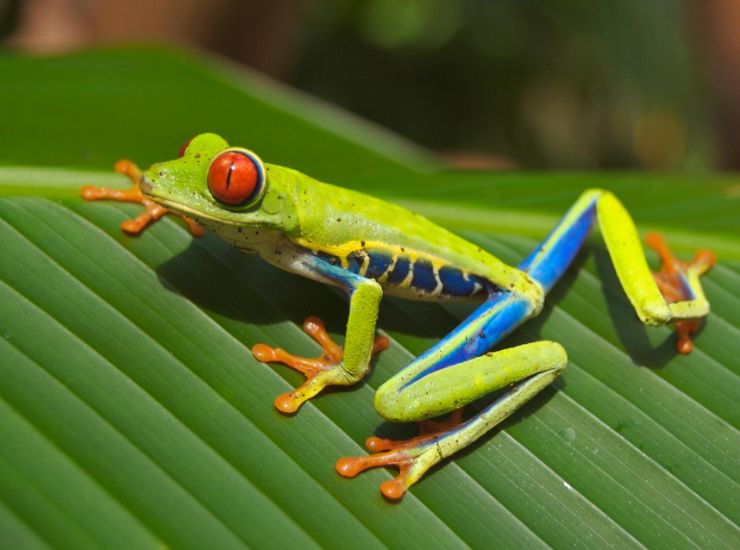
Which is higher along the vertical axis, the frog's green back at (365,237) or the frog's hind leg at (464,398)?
the frog's green back at (365,237)

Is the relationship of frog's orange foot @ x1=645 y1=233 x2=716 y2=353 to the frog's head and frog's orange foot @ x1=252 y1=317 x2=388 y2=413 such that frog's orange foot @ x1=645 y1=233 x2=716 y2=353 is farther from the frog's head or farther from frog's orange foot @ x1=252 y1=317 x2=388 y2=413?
the frog's head

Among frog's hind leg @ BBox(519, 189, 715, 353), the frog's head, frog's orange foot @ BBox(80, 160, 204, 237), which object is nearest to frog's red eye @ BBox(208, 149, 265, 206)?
the frog's head

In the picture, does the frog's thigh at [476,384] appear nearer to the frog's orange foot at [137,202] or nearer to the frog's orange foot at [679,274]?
the frog's orange foot at [679,274]

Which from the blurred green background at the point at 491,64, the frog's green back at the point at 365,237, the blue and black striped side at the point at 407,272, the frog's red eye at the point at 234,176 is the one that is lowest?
the blurred green background at the point at 491,64

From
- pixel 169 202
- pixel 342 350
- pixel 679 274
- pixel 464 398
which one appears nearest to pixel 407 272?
pixel 342 350

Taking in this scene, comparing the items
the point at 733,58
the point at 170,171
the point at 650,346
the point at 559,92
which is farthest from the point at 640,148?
the point at 170,171

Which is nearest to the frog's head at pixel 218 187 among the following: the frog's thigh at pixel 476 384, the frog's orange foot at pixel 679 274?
the frog's thigh at pixel 476 384

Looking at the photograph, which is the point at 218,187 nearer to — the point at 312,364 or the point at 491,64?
the point at 312,364
